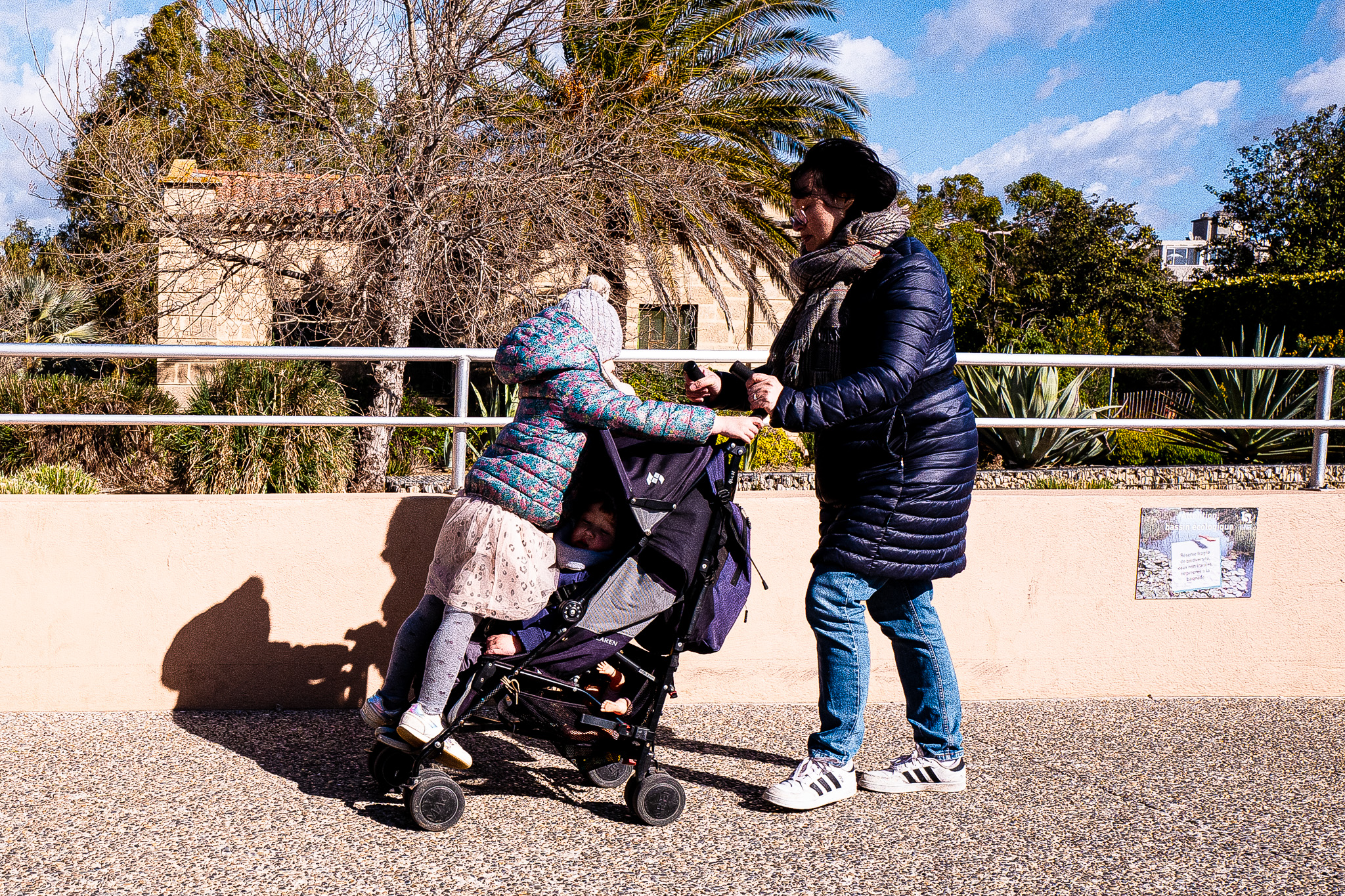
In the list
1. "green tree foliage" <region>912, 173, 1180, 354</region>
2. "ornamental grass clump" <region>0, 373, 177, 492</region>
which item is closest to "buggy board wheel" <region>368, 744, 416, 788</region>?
"ornamental grass clump" <region>0, 373, 177, 492</region>

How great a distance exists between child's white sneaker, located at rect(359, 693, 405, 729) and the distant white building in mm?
33577

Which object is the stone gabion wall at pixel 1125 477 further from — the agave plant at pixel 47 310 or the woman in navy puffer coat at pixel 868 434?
the agave plant at pixel 47 310

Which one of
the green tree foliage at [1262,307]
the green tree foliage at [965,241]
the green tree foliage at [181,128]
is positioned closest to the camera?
the green tree foliage at [181,128]

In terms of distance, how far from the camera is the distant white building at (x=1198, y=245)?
33625 millimetres

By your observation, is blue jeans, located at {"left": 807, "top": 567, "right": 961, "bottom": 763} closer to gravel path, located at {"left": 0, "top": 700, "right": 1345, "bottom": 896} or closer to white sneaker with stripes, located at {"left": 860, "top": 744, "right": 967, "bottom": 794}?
white sneaker with stripes, located at {"left": 860, "top": 744, "right": 967, "bottom": 794}

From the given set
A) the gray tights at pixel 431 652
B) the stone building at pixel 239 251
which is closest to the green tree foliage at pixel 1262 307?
the stone building at pixel 239 251

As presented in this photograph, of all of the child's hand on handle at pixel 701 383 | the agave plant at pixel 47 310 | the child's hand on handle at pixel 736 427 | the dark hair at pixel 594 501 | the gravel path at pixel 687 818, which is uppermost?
the agave plant at pixel 47 310

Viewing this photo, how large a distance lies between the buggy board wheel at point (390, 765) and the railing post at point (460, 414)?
1271 millimetres

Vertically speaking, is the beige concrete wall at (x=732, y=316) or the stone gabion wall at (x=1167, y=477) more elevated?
the beige concrete wall at (x=732, y=316)

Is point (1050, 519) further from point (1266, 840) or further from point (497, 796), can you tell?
point (497, 796)

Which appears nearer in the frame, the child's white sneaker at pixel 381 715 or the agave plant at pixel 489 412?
the child's white sneaker at pixel 381 715

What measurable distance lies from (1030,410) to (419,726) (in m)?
8.41

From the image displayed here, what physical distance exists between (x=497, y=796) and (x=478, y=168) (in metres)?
7.10

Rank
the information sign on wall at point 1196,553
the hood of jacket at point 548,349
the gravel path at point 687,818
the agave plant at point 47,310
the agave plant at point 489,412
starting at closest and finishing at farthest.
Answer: the gravel path at point 687,818 → the hood of jacket at point 548,349 → the information sign on wall at point 1196,553 → the agave plant at point 489,412 → the agave plant at point 47,310
